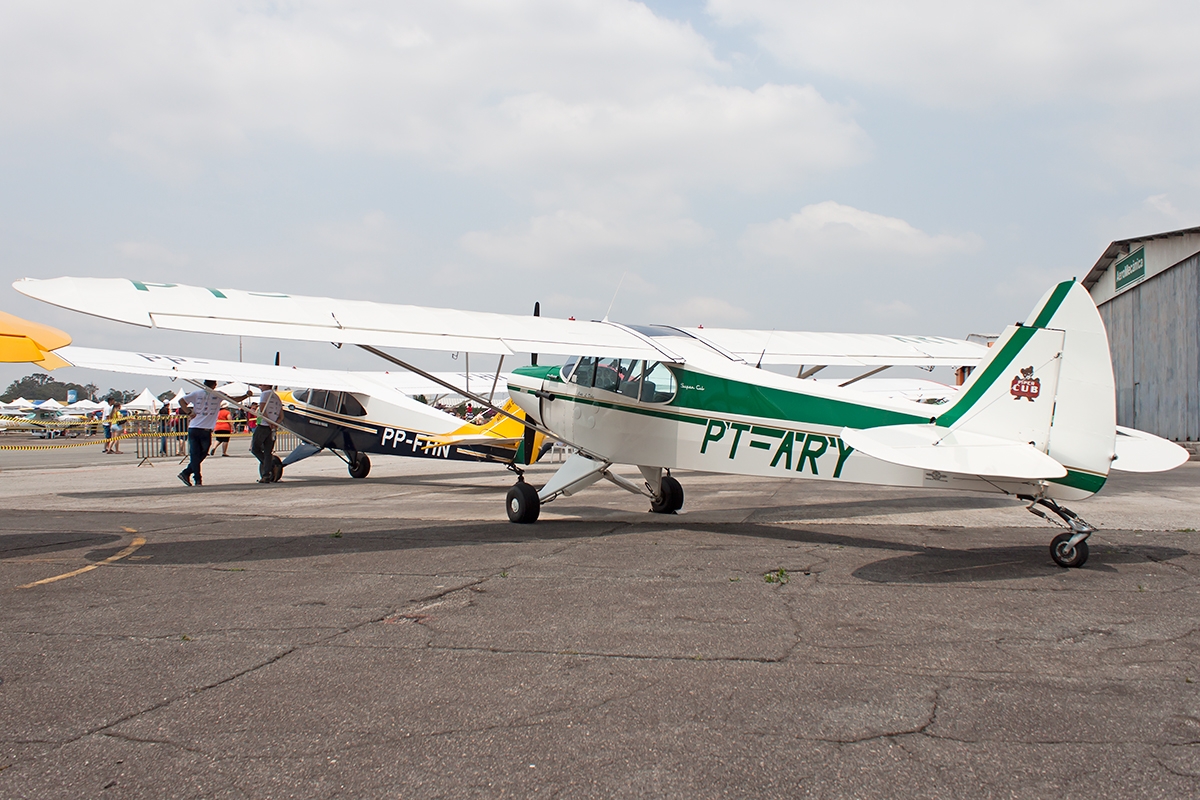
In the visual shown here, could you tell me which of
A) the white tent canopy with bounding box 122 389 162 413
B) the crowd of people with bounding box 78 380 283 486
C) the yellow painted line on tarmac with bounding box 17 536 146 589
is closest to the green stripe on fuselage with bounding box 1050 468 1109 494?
the yellow painted line on tarmac with bounding box 17 536 146 589

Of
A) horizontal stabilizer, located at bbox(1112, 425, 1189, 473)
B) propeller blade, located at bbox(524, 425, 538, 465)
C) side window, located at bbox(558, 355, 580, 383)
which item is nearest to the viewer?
horizontal stabilizer, located at bbox(1112, 425, 1189, 473)

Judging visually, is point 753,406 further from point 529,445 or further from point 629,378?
point 529,445

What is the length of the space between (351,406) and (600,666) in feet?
45.6

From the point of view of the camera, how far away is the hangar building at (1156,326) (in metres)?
25.3

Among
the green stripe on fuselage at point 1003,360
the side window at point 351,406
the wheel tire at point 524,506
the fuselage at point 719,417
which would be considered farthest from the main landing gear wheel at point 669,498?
the side window at point 351,406

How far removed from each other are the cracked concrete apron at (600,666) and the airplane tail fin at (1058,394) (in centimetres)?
91

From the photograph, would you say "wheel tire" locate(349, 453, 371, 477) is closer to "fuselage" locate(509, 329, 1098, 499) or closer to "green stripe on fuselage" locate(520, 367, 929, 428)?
"fuselage" locate(509, 329, 1098, 499)

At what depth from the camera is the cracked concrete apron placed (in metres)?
2.72

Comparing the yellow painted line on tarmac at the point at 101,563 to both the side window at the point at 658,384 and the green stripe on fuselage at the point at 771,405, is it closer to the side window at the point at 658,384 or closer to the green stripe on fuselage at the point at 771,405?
the side window at the point at 658,384

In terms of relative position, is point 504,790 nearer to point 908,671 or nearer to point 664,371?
point 908,671

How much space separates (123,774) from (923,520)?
8.65 meters

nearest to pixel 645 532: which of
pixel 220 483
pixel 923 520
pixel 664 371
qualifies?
pixel 664 371

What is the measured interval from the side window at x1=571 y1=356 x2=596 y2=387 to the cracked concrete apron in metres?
2.44

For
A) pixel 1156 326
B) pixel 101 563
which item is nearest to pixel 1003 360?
pixel 101 563
